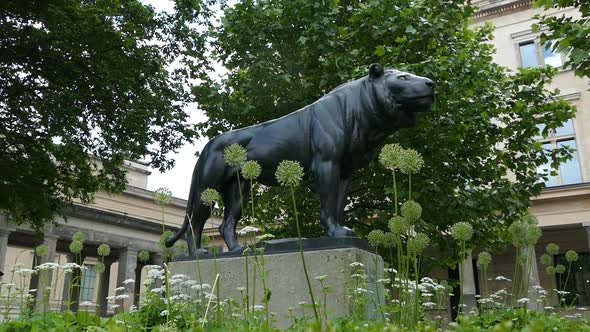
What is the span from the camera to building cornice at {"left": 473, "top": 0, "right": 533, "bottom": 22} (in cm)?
2727

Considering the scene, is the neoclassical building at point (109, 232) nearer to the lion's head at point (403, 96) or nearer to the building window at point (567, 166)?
the building window at point (567, 166)

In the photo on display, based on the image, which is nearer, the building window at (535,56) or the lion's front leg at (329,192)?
the lion's front leg at (329,192)

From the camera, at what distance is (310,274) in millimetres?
5230

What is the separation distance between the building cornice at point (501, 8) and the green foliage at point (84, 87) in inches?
719

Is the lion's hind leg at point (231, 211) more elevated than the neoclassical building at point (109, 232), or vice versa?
the neoclassical building at point (109, 232)

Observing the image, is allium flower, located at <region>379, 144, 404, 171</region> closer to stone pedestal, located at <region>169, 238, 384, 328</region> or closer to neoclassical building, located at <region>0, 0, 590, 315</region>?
stone pedestal, located at <region>169, 238, 384, 328</region>

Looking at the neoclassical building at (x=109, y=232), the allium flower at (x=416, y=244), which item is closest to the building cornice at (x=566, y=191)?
the neoclassical building at (x=109, y=232)

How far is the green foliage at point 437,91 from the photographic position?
12453mm

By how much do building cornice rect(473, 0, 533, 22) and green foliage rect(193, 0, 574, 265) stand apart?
1436 cm

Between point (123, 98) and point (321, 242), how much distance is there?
452 inches

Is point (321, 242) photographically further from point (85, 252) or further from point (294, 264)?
point (85, 252)

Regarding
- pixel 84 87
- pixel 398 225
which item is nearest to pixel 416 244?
pixel 398 225

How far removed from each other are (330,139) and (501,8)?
1018 inches

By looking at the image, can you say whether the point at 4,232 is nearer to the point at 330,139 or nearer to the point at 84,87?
the point at 84,87
